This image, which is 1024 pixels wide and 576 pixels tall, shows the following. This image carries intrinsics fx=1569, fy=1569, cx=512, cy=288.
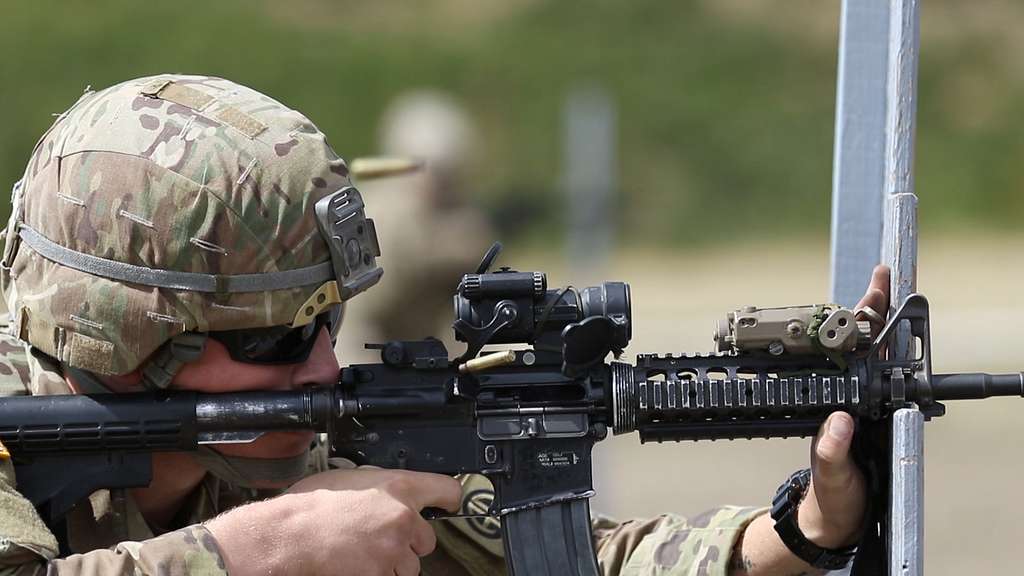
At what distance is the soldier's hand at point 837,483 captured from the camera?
11.5 ft

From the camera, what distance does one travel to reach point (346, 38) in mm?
26625

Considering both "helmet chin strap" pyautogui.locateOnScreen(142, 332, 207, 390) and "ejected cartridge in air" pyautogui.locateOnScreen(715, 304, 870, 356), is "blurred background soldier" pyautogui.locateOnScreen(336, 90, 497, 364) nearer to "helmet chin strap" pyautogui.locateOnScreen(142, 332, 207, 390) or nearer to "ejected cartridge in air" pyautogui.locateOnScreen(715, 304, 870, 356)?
"helmet chin strap" pyautogui.locateOnScreen(142, 332, 207, 390)

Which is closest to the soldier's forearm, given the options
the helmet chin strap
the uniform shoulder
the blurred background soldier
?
the helmet chin strap

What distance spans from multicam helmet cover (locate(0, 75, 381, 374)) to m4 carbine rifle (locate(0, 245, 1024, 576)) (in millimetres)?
178

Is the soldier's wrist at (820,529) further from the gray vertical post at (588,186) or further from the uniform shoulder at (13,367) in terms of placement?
the gray vertical post at (588,186)

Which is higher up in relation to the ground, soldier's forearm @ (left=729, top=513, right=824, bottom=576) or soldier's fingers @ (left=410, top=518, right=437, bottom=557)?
soldier's fingers @ (left=410, top=518, right=437, bottom=557)

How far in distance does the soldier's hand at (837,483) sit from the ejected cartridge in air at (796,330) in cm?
7

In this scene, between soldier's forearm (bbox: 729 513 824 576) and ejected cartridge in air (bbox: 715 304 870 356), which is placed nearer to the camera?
ejected cartridge in air (bbox: 715 304 870 356)

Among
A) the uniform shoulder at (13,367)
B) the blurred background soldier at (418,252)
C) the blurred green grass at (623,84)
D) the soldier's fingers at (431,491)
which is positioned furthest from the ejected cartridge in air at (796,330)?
the blurred green grass at (623,84)

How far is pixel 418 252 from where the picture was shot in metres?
7.41

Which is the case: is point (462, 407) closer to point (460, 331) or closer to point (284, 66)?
point (460, 331)

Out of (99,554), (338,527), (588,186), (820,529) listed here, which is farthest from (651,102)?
(99,554)

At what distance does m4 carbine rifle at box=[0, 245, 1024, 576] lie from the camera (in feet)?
11.6

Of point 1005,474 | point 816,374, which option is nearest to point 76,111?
point 816,374
